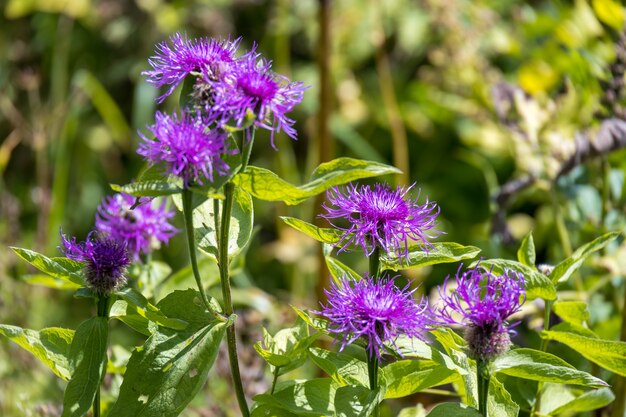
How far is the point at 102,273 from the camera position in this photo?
675 millimetres

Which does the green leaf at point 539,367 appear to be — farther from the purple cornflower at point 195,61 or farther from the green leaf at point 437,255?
the purple cornflower at point 195,61

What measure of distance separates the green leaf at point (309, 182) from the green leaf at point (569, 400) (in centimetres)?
32

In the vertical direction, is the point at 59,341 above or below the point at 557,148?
below

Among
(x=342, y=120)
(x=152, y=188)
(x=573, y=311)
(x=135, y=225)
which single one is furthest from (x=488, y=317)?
(x=342, y=120)

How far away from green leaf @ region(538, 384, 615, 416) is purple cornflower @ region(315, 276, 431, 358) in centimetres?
21

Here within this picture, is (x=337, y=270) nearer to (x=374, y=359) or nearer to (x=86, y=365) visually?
(x=374, y=359)

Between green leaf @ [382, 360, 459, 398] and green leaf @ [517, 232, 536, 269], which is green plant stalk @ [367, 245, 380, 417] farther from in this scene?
green leaf @ [517, 232, 536, 269]

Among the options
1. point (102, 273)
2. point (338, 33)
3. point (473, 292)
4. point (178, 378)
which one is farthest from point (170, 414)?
point (338, 33)

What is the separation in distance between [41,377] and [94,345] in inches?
33.9

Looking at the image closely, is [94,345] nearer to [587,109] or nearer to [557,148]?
[557,148]

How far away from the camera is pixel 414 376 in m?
0.66

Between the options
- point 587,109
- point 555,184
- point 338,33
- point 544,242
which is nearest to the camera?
point 555,184

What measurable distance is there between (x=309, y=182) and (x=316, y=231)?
49 millimetres

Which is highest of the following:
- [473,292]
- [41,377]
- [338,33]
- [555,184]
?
[338,33]
